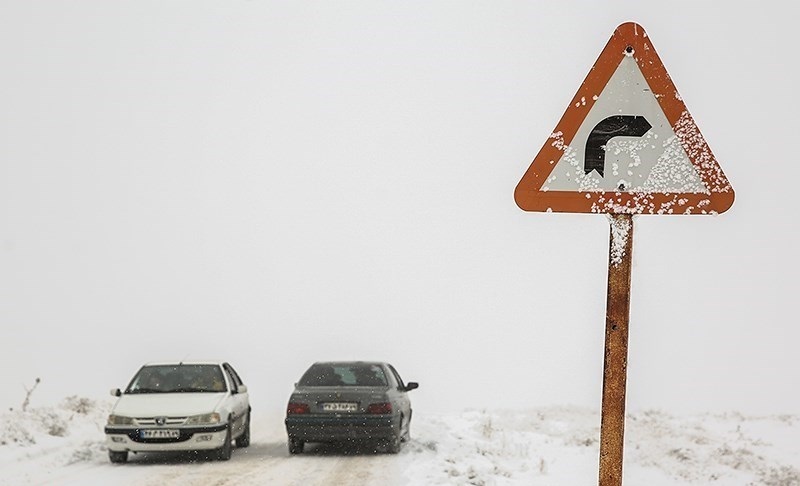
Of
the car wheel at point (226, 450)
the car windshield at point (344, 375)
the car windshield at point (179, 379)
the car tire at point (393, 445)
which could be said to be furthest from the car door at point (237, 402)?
the car tire at point (393, 445)

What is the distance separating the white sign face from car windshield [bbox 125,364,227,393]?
12.2 metres

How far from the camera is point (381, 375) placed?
1588cm

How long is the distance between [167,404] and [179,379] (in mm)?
1208

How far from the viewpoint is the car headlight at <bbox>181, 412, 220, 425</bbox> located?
531 inches

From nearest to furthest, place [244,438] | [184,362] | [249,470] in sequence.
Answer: [249,470] < [184,362] < [244,438]

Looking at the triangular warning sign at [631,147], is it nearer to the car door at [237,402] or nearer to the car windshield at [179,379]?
the car door at [237,402]

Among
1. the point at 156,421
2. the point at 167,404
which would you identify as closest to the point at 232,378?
the point at 167,404

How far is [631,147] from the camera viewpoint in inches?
138

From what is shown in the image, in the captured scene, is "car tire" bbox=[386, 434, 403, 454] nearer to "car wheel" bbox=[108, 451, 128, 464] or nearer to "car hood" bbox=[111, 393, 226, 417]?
"car hood" bbox=[111, 393, 226, 417]

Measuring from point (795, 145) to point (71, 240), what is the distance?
195 feet

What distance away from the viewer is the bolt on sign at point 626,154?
347 cm

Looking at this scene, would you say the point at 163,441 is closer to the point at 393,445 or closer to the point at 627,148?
the point at 393,445

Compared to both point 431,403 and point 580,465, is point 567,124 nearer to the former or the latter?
point 580,465

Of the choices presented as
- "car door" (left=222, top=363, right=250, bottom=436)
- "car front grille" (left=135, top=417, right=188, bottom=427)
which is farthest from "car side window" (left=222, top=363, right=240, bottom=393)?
"car front grille" (left=135, top=417, right=188, bottom=427)
